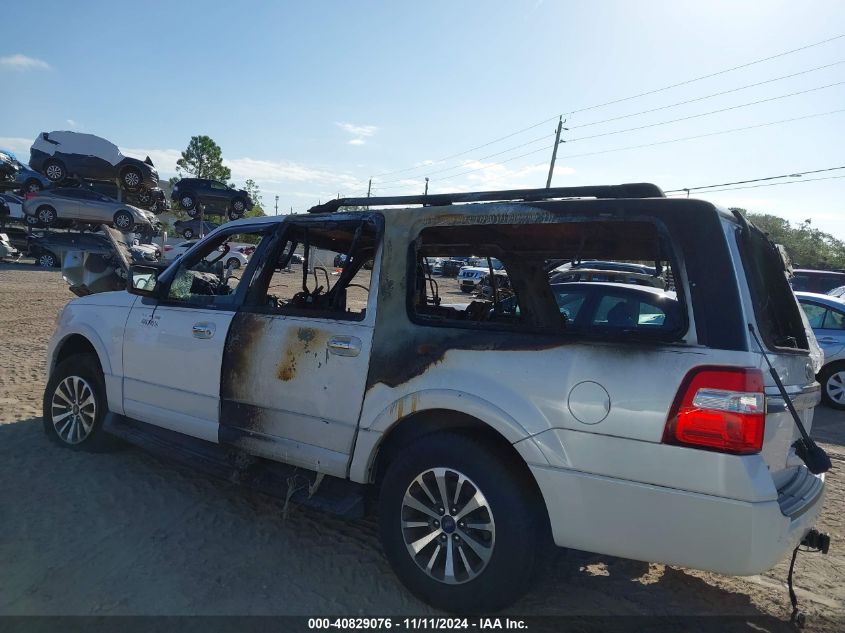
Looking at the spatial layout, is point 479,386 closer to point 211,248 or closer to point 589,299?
point 211,248

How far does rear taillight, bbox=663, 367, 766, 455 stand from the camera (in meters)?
2.19

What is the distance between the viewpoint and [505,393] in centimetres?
259

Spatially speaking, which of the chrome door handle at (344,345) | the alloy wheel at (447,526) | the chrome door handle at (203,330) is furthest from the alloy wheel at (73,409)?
the alloy wheel at (447,526)

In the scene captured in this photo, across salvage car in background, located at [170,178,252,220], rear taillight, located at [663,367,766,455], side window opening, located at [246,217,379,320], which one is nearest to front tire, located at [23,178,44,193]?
salvage car in background, located at [170,178,252,220]

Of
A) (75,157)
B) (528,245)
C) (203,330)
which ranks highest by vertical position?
(75,157)

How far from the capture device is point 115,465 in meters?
4.43

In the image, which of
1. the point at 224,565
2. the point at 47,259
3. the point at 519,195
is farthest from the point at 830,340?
the point at 47,259

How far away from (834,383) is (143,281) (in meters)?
9.02

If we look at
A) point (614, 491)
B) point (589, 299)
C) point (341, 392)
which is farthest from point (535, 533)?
point (589, 299)

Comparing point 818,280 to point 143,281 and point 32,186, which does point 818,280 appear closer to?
point 143,281

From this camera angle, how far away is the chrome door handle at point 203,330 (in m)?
3.72

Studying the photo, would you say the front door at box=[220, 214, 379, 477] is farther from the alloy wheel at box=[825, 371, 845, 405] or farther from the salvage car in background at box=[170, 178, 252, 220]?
the salvage car in background at box=[170, 178, 252, 220]

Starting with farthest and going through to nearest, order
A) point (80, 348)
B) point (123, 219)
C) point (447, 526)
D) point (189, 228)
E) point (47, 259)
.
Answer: point (189, 228) → point (123, 219) → point (47, 259) → point (80, 348) → point (447, 526)

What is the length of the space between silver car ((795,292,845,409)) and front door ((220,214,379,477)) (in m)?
7.61
